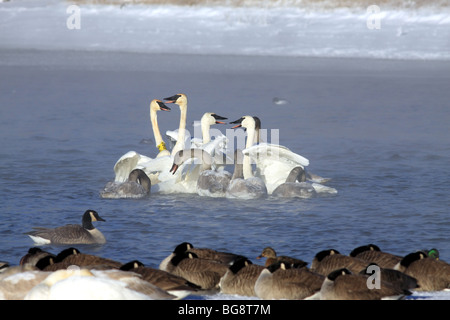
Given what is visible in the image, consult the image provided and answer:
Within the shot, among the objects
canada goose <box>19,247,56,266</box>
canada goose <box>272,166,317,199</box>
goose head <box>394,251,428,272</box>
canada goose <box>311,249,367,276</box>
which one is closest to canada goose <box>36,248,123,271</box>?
canada goose <box>19,247,56,266</box>

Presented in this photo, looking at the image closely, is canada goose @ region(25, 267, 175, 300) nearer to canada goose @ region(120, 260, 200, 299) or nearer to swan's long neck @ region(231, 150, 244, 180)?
canada goose @ region(120, 260, 200, 299)

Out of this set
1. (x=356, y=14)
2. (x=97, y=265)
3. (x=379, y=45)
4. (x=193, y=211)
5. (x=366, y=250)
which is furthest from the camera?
(x=356, y=14)

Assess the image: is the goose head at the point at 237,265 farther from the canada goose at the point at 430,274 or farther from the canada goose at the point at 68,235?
the canada goose at the point at 68,235

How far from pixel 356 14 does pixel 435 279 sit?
83.4ft

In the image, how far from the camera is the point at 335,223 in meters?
9.53

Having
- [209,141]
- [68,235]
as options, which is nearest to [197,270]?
[68,235]

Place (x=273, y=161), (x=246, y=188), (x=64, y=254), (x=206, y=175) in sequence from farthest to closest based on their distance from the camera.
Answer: (x=273, y=161) < (x=206, y=175) < (x=246, y=188) < (x=64, y=254)

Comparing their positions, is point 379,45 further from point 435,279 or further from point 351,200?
point 435,279

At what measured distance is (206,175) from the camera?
36.8 ft

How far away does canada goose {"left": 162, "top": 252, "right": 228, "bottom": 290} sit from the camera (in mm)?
6902

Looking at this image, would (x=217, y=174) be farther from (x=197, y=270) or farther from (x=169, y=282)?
(x=169, y=282)

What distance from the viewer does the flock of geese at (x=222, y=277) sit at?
6.06 meters

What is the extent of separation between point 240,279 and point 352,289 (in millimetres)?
897
